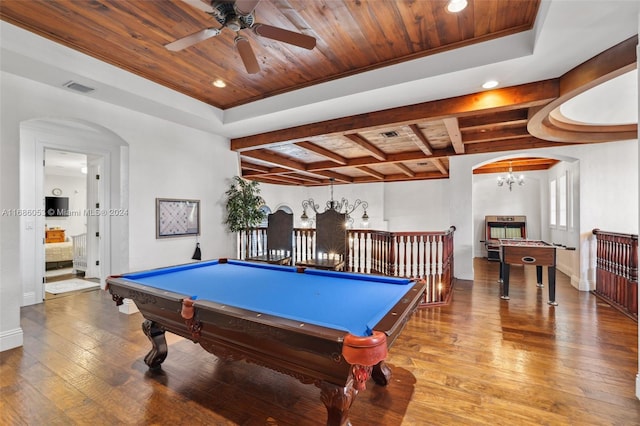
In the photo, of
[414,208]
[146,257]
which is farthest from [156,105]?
[414,208]

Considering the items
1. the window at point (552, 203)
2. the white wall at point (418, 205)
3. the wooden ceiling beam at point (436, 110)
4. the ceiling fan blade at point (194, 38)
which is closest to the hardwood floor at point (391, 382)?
the wooden ceiling beam at point (436, 110)

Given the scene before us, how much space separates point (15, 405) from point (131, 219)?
2224 millimetres

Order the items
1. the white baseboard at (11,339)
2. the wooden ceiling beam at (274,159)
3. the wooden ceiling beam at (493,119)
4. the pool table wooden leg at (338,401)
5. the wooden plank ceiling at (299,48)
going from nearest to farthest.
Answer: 1. the pool table wooden leg at (338,401)
2. the wooden plank ceiling at (299,48)
3. the white baseboard at (11,339)
4. the wooden ceiling beam at (493,119)
5. the wooden ceiling beam at (274,159)

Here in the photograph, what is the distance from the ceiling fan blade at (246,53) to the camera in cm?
215

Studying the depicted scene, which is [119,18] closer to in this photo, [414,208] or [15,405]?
[15,405]

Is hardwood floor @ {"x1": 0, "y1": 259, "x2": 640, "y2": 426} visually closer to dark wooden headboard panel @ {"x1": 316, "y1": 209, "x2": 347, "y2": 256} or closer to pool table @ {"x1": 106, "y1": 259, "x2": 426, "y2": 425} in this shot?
pool table @ {"x1": 106, "y1": 259, "x2": 426, "y2": 425}

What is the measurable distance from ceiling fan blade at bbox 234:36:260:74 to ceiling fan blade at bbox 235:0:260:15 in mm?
271

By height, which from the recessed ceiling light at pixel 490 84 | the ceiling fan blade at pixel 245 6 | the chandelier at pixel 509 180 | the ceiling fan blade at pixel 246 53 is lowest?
the chandelier at pixel 509 180

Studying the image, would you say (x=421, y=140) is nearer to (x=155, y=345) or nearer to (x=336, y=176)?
(x=155, y=345)

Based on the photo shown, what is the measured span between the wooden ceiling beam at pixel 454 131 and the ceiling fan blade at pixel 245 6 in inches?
108

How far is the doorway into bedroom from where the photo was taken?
5.53 m

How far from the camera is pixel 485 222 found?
325 inches

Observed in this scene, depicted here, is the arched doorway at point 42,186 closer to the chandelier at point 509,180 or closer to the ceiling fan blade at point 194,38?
the ceiling fan blade at point 194,38

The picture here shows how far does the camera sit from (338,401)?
143 centimetres
